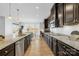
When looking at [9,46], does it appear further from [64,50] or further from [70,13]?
[70,13]

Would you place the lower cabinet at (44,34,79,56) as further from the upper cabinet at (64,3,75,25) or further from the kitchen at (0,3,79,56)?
the upper cabinet at (64,3,75,25)

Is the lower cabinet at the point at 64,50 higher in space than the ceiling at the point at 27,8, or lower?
lower

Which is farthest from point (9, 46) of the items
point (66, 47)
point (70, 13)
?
point (70, 13)

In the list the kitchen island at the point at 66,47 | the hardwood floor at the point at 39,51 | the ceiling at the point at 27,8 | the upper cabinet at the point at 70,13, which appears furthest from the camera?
the ceiling at the point at 27,8

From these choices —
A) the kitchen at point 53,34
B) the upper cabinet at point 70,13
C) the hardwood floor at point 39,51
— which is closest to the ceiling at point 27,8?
the kitchen at point 53,34

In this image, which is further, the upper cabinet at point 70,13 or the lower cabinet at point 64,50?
the upper cabinet at point 70,13

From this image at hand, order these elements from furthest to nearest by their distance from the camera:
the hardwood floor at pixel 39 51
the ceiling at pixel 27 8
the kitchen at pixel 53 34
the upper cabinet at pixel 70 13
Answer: the ceiling at pixel 27 8
the hardwood floor at pixel 39 51
the upper cabinet at pixel 70 13
the kitchen at pixel 53 34

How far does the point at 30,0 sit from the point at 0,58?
990 millimetres

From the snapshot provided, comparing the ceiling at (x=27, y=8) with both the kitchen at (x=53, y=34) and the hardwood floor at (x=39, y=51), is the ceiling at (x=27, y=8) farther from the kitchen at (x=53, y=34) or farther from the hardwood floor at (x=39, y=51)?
the hardwood floor at (x=39, y=51)

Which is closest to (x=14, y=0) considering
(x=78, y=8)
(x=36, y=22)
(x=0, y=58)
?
(x=0, y=58)

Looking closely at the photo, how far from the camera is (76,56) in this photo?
1.84 metres

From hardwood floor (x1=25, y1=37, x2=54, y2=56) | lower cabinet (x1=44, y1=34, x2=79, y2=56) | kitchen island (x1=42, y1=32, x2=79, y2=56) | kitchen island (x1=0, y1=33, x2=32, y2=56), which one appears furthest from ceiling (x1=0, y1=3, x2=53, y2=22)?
kitchen island (x1=0, y1=33, x2=32, y2=56)

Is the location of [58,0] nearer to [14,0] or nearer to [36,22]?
[14,0]

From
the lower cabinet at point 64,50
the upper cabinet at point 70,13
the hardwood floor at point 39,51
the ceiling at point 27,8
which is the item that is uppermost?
the ceiling at point 27,8
